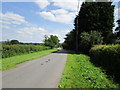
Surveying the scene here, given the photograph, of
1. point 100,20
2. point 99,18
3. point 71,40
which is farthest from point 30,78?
point 71,40

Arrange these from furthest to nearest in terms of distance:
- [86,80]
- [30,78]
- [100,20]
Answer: [100,20]
[30,78]
[86,80]

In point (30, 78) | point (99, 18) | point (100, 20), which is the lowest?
point (30, 78)

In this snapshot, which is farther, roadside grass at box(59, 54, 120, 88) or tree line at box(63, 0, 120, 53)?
tree line at box(63, 0, 120, 53)

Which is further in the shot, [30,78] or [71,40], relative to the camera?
[71,40]

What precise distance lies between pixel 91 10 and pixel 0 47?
23675 mm

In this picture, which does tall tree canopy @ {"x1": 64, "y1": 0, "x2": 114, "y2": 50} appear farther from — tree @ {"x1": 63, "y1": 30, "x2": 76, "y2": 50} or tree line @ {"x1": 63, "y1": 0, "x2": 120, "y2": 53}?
tree @ {"x1": 63, "y1": 30, "x2": 76, "y2": 50}

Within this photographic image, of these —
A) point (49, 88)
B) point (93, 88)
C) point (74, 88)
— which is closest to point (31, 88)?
point (49, 88)

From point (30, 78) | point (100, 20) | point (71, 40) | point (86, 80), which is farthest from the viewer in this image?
point (71, 40)

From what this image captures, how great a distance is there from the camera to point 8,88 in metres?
5.66

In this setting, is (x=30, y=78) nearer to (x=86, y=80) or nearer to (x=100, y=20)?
(x=86, y=80)

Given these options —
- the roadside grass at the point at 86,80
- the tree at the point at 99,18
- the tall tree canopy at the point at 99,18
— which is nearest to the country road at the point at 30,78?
the roadside grass at the point at 86,80

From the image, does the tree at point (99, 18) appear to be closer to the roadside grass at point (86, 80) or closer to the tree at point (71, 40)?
the tree at point (71, 40)

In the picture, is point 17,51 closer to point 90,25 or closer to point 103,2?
point 90,25

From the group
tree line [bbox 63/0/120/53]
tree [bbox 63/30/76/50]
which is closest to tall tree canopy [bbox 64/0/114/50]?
tree line [bbox 63/0/120/53]
